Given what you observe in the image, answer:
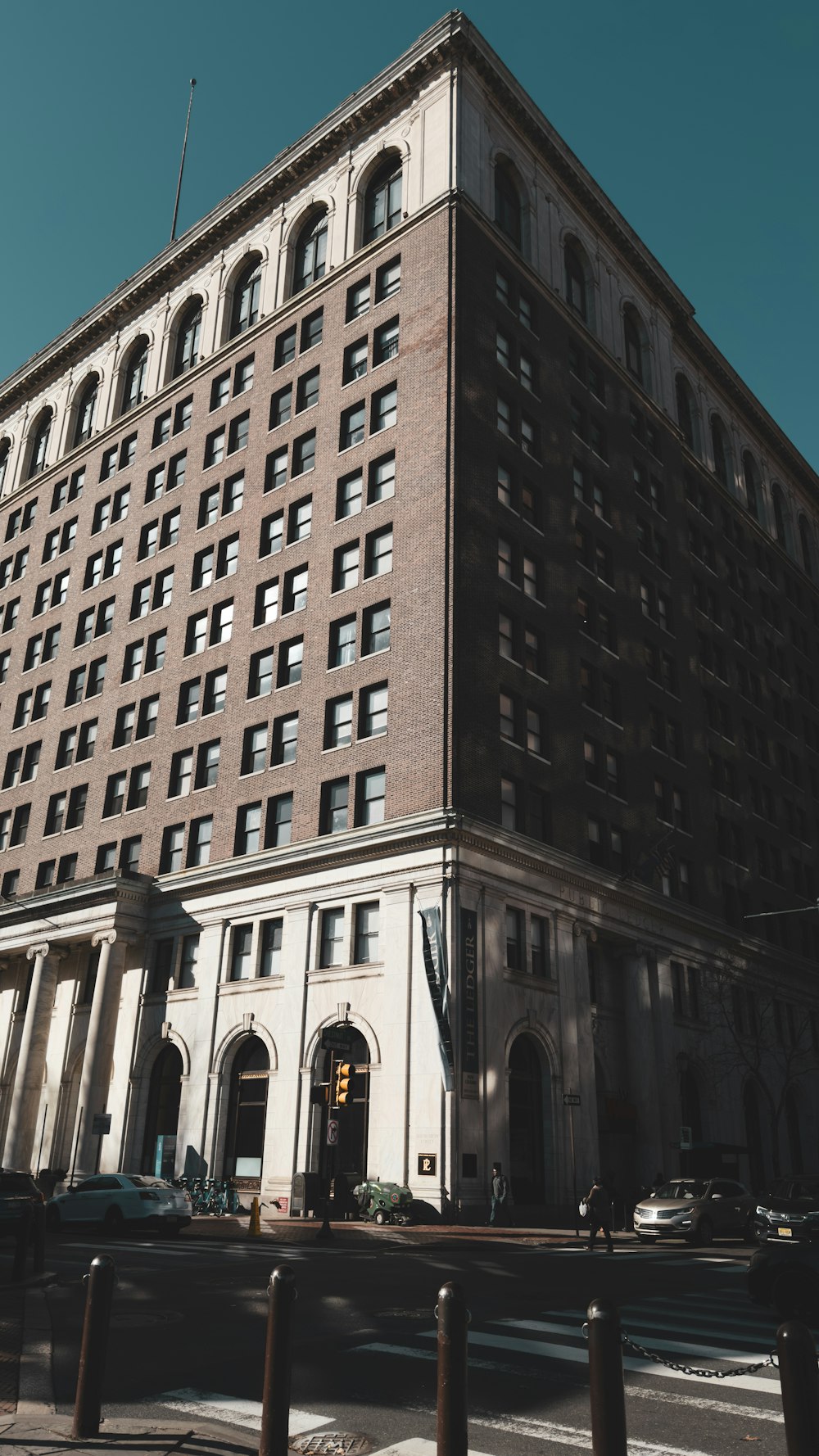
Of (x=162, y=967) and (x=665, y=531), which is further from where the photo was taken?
(x=665, y=531)

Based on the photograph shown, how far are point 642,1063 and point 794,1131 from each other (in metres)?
16.8

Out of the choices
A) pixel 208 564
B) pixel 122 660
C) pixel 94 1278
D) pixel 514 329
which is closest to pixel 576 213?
pixel 514 329

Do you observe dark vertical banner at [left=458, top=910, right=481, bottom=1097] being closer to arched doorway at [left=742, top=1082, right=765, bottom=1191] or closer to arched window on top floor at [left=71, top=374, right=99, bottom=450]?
arched doorway at [left=742, top=1082, right=765, bottom=1191]

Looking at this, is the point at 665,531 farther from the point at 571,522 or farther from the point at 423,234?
the point at 423,234

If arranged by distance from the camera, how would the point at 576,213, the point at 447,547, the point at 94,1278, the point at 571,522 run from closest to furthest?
the point at 94,1278
the point at 447,547
the point at 571,522
the point at 576,213

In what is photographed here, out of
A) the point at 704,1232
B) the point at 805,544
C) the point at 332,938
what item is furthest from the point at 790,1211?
the point at 805,544

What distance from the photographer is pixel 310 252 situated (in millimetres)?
50031

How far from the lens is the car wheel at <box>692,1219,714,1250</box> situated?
92.1 ft

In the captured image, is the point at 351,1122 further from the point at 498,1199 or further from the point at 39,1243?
the point at 39,1243

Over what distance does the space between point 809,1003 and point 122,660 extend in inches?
1487

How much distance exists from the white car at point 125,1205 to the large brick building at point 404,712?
5348 mm

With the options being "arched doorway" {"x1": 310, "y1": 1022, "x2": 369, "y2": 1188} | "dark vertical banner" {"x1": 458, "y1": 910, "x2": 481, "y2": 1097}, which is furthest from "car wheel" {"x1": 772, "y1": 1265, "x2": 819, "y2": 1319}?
"arched doorway" {"x1": 310, "y1": 1022, "x2": 369, "y2": 1188}

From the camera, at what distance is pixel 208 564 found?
155 ft

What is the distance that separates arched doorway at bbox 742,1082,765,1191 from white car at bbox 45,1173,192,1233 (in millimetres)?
28149
